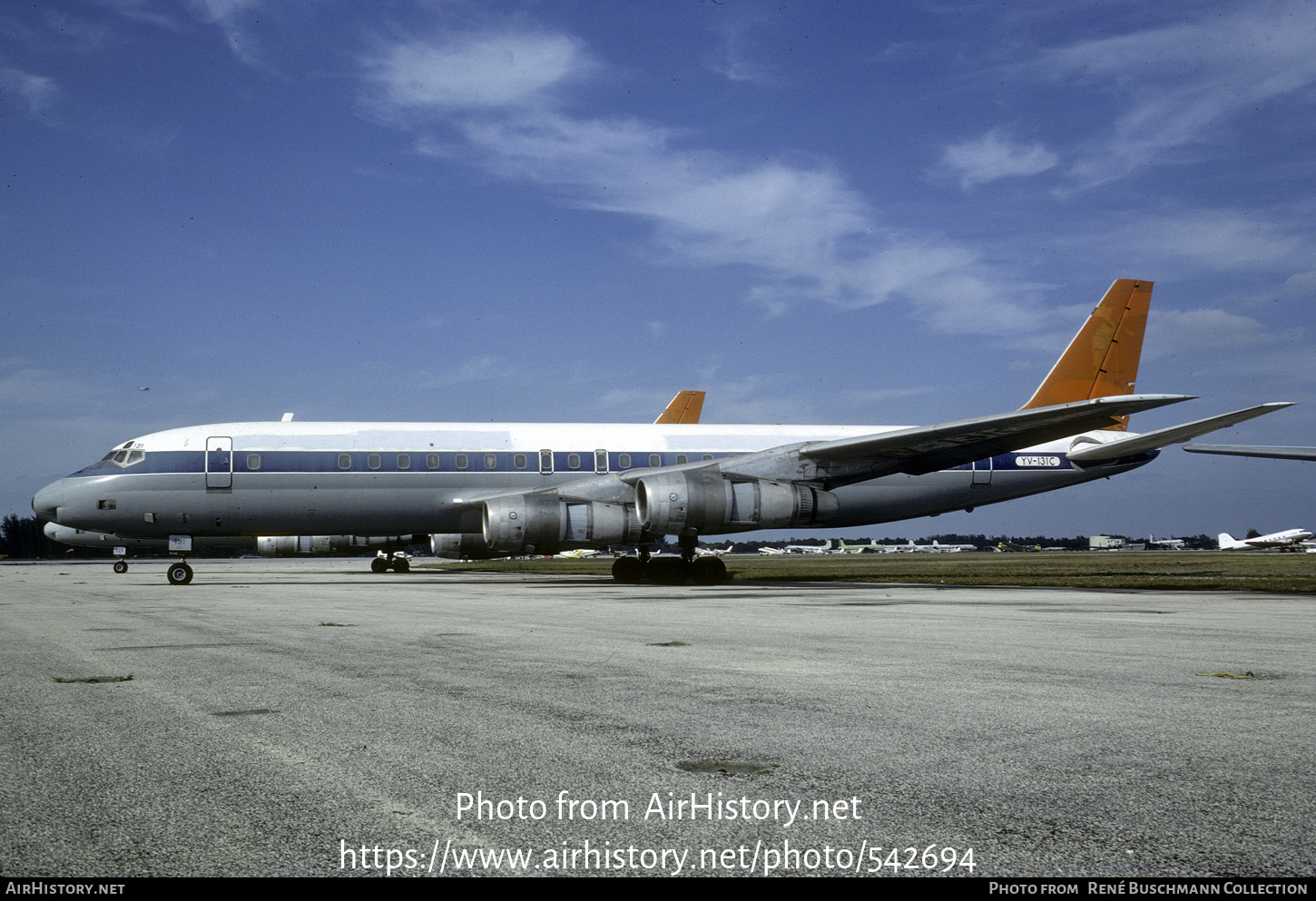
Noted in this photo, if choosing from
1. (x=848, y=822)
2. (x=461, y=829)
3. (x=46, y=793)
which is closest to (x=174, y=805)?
Result: (x=46, y=793)

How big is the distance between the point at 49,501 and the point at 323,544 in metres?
20.5

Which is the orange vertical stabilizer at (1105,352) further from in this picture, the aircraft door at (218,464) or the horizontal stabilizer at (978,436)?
the aircraft door at (218,464)

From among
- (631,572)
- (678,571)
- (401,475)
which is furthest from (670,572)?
(401,475)

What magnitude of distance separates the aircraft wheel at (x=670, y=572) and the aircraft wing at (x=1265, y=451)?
38.5 feet

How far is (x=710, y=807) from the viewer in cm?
345

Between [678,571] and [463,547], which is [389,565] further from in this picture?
[678,571]

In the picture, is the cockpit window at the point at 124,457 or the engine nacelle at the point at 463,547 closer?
the cockpit window at the point at 124,457

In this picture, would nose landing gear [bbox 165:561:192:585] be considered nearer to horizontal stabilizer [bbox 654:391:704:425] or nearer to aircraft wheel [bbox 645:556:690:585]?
aircraft wheel [bbox 645:556:690:585]

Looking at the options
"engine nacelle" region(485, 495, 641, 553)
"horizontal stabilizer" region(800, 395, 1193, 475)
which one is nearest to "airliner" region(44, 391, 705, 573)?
"engine nacelle" region(485, 495, 641, 553)

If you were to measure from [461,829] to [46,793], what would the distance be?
5.58 feet

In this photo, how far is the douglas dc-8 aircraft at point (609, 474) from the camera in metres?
21.6

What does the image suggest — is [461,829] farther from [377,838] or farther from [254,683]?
[254,683]

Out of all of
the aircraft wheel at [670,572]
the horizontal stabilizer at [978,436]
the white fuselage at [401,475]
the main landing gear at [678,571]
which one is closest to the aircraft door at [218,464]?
the white fuselage at [401,475]

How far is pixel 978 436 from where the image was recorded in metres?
21.7
